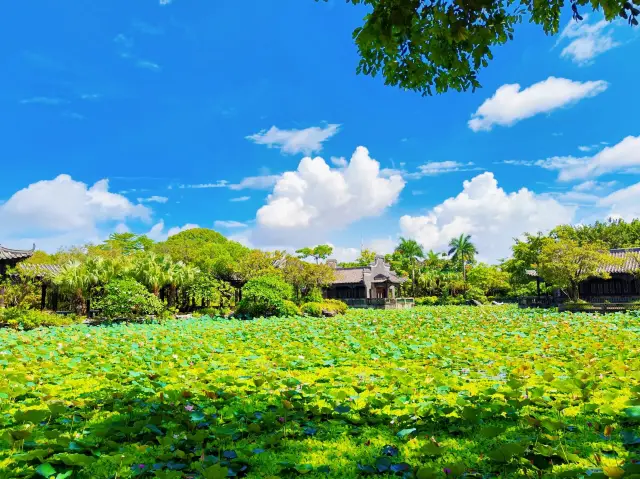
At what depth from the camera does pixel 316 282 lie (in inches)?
1091

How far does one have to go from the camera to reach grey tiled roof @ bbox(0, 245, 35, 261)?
17562mm

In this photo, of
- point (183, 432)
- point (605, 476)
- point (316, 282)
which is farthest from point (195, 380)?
point (316, 282)

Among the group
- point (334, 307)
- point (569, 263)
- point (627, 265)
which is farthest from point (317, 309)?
point (627, 265)

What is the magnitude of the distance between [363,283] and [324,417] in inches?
1367

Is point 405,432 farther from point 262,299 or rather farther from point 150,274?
point 150,274

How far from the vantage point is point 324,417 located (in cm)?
382

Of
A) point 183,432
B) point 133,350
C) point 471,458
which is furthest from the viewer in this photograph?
point 133,350

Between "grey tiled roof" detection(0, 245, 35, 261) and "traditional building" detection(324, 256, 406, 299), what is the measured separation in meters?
24.2

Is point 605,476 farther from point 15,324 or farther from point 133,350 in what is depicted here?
point 15,324

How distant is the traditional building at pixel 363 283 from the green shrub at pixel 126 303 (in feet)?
71.5

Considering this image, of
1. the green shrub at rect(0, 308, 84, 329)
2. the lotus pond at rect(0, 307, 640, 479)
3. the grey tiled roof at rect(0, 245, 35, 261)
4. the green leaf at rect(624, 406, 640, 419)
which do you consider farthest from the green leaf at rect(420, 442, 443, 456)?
the grey tiled roof at rect(0, 245, 35, 261)

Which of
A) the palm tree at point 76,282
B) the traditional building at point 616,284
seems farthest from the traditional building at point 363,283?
the palm tree at point 76,282

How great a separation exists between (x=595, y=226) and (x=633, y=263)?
20.3m

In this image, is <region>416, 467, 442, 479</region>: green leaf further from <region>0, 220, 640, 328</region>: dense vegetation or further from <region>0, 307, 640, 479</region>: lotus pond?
<region>0, 220, 640, 328</region>: dense vegetation
